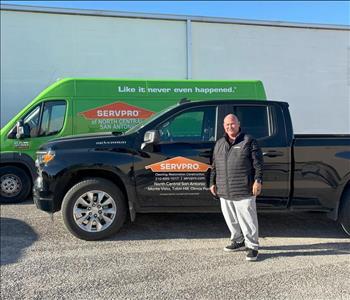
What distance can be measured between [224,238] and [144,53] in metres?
9.71

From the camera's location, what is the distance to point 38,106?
27.9ft

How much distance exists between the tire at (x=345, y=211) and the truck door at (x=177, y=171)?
1.64m

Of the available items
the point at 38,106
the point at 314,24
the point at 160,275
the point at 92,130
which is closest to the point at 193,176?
the point at 160,275

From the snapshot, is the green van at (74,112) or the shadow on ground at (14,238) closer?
the shadow on ground at (14,238)

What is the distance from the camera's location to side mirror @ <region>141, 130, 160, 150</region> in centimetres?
539

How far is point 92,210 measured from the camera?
5.55 meters

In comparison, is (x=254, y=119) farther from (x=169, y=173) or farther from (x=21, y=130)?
(x=21, y=130)

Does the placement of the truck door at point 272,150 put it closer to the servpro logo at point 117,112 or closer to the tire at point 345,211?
the tire at point 345,211

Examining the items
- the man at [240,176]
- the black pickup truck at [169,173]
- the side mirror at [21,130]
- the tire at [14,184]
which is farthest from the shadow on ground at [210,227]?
the side mirror at [21,130]

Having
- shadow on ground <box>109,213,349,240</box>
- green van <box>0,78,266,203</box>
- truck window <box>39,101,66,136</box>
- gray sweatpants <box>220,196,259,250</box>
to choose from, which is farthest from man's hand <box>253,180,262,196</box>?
truck window <box>39,101,66,136</box>

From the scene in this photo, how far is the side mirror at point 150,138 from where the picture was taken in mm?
5387

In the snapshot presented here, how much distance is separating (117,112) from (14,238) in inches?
145

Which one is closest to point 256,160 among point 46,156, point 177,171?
point 177,171

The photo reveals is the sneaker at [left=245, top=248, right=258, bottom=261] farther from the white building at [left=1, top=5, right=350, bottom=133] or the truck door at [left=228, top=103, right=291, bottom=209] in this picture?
the white building at [left=1, top=5, right=350, bottom=133]
